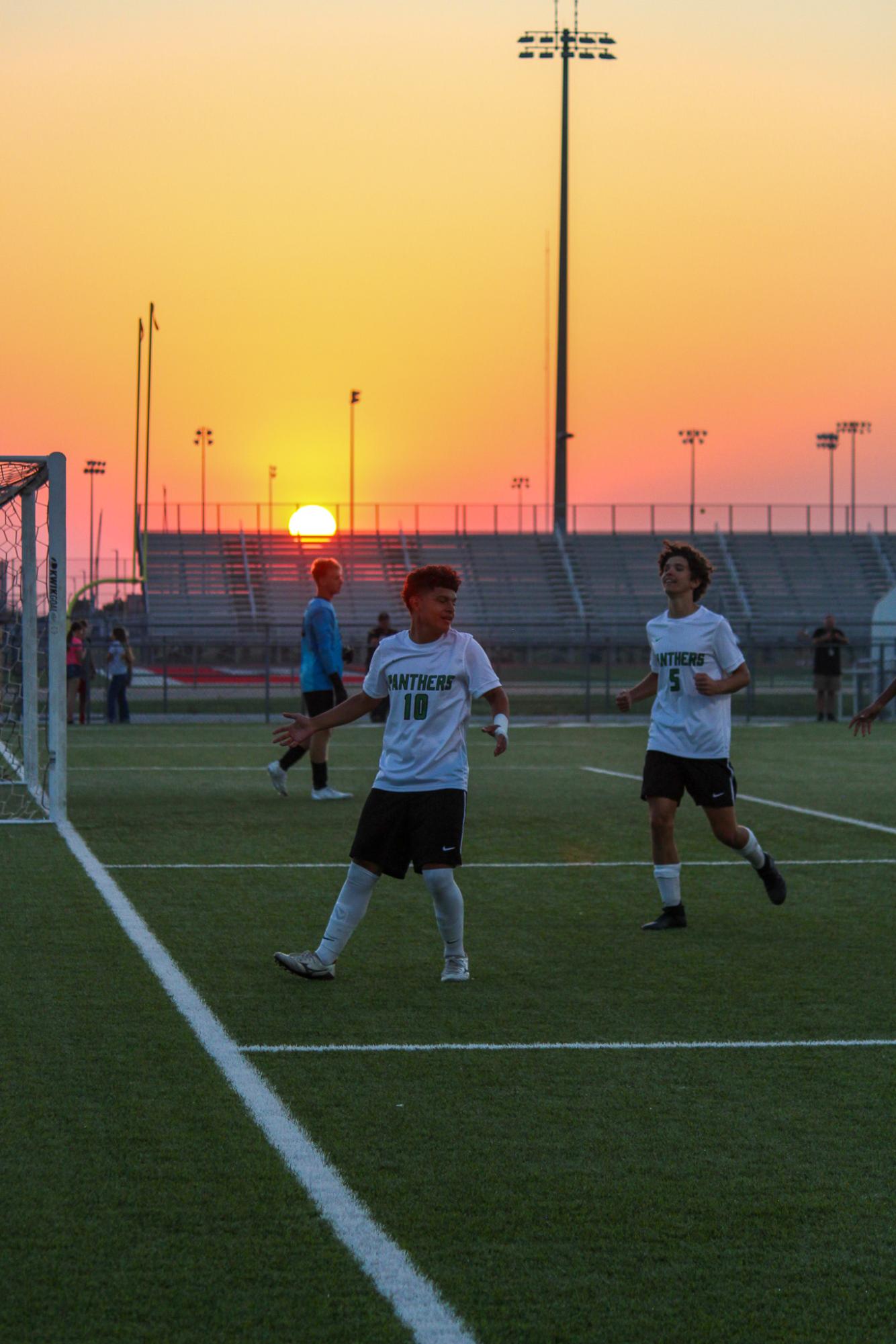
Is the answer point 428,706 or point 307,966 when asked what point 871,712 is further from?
point 307,966

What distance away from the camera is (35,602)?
45.5ft

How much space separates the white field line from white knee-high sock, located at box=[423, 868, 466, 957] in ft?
12.5

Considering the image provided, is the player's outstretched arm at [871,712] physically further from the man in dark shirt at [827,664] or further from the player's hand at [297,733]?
the man in dark shirt at [827,664]

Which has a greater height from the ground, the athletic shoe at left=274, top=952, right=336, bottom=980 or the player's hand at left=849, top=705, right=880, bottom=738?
the player's hand at left=849, top=705, right=880, bottom=738

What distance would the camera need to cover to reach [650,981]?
7309mm

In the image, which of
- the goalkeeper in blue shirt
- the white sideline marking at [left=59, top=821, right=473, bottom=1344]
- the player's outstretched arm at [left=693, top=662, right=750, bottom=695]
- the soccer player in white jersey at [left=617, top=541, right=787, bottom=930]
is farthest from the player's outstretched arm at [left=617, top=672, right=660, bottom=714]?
the goalkeeper in blue shirt

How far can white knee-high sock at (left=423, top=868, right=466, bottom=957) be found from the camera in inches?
276

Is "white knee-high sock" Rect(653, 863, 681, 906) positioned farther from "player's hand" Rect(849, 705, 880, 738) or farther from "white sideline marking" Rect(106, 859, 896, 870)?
"white sideline marking" Rect(106, 859, 896, 870)

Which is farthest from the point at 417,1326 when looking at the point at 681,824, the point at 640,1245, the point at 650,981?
the point at 681,824

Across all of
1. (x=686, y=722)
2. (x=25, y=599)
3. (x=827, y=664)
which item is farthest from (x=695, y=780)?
(x=827, y=664)

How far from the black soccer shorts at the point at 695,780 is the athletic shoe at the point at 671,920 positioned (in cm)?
55

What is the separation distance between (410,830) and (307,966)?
2.53 feet

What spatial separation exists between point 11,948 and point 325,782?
7.69 m

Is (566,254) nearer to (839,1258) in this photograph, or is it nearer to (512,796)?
(512,796)
